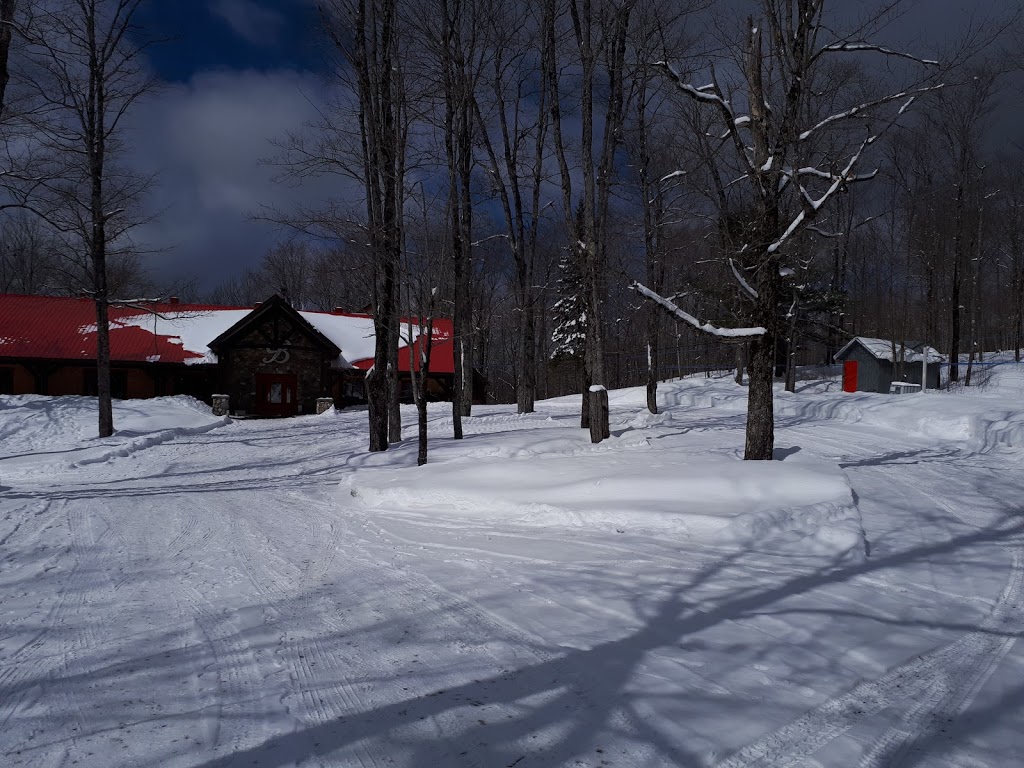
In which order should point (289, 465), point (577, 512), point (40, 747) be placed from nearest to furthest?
point (40, 747), point (577, 512), point (289, 465)

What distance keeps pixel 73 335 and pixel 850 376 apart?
35556 mm

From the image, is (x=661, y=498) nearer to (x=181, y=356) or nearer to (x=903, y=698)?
(x=903, y=698)

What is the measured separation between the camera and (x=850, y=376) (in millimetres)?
28094

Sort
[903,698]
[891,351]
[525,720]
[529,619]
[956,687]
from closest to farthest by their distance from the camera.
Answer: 1. [525,720]
2. [903,698]
3. [956,687]
4. [529,619]
5. [891,351]

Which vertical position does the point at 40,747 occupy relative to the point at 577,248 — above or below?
below

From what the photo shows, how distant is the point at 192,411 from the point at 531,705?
2475cm

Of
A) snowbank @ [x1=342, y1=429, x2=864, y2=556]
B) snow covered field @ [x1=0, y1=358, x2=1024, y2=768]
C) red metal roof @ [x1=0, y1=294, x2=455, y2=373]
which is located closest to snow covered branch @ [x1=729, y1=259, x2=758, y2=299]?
snowbank @ [x1=342, y1=429, x2=864, y2=556]

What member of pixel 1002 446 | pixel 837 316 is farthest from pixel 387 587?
pixel 837 316

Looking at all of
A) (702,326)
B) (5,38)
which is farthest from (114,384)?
(702,326)

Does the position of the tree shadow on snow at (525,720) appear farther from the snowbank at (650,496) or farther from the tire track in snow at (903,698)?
the snowbank at (650,496)

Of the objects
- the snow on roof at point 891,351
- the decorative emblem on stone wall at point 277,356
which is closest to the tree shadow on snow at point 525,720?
the snow on roof at point 891,351

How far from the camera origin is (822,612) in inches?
179

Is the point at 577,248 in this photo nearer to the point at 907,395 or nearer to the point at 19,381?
the point at 907,395

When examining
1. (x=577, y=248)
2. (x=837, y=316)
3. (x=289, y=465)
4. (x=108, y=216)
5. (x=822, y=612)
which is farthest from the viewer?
(x=837, y=316)
